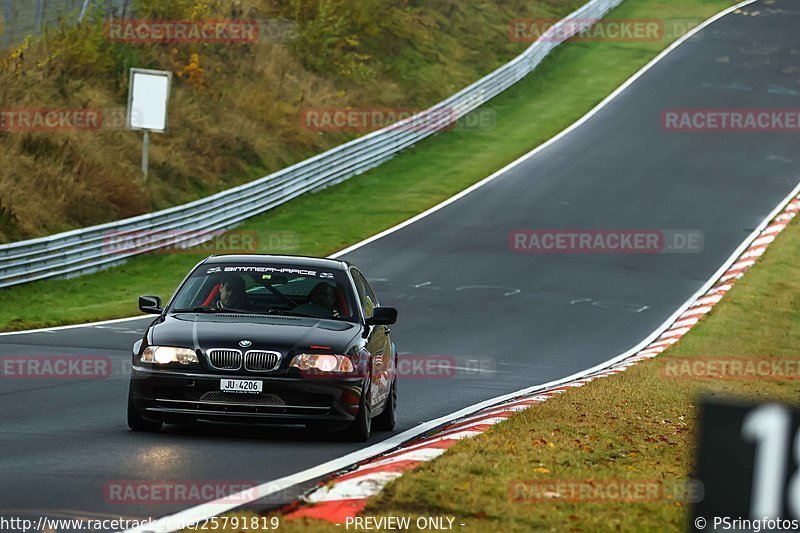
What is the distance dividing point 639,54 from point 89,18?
2447 centimetres

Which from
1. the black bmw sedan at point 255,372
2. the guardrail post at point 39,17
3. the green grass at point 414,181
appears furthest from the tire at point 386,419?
the guardrail post at point 39,17

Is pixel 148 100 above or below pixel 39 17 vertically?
below

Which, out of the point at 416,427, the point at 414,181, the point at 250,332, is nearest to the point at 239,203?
the point at 414,181

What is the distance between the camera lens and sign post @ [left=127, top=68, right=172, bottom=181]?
31.5m

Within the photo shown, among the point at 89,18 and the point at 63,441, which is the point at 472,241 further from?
the point at 63,441

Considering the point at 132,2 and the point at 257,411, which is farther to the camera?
the point at 132,2

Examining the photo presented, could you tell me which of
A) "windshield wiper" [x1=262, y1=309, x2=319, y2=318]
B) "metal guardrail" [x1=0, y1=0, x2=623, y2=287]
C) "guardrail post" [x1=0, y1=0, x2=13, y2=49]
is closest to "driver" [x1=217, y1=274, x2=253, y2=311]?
"windshield wiper" [x1=262, y1=309, x2=319, y2=318]

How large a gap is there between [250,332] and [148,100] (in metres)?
21.5

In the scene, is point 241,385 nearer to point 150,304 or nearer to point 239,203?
point 150,304

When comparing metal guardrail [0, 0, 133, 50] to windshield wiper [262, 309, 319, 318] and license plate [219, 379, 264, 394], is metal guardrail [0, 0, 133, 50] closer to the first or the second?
windshield wiper [262, 309, 319, 318]

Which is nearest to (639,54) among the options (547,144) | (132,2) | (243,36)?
(547,144)

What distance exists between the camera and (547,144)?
4244 centimetres

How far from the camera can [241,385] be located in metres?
10.8

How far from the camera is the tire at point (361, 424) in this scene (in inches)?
438
